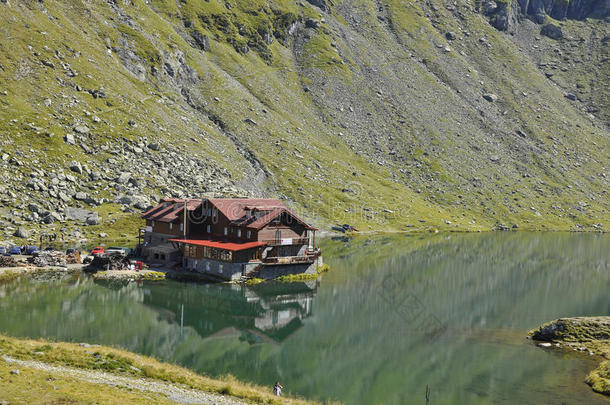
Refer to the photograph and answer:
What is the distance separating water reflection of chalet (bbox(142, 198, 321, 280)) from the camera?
88312 mm

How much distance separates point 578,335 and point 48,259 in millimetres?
75032

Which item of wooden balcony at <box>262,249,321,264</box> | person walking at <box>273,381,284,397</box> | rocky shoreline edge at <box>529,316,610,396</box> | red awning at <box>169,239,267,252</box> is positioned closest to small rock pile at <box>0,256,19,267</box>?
red awning at <box>169,239,267,252</box>

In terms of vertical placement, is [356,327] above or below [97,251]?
below

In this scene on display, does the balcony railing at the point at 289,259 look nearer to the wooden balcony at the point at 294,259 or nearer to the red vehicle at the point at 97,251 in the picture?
the wooden balcony at the point at 294,259

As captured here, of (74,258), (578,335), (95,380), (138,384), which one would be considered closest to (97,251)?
(74,258)

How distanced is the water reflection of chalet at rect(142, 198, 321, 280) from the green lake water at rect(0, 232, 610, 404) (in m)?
4.22

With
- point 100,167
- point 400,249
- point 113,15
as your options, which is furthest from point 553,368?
point 113,15

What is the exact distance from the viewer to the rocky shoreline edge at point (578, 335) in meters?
61.2

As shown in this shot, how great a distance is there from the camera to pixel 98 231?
373 ft

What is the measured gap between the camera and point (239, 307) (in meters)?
75.1

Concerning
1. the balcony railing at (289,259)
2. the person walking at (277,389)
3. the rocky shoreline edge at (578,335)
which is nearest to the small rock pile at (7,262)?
the balcony railing at (289,259)

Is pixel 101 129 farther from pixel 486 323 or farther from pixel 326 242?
pixel 486 323

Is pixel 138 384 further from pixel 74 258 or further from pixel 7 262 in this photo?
pixel 74 258

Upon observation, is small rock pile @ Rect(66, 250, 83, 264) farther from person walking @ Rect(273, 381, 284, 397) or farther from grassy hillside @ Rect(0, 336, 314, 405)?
person walking @ Rect(273, 381, 284, 397)
